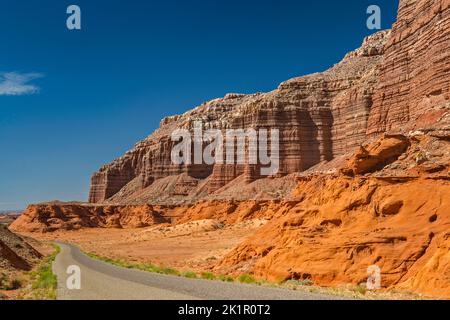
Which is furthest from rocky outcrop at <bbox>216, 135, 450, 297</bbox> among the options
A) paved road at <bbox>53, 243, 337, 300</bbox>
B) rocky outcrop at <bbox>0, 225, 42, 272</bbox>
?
rocky outcrop at <bbox>0, 225, 42, 272</bbox>

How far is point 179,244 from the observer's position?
56875 mm

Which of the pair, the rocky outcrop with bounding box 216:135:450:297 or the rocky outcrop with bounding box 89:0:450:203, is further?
the rocky outcrop with bounding box 89:0:450:203

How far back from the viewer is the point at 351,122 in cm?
8244

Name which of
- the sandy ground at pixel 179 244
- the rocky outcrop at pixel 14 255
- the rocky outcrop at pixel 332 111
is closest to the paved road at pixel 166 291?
the rocky outcrop at pixel 14 255

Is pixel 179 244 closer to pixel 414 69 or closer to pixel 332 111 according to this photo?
pixel 414 69

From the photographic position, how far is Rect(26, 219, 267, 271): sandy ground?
41.1 meters

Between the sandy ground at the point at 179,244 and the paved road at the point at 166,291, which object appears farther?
the sandy ground at the point at 179,244

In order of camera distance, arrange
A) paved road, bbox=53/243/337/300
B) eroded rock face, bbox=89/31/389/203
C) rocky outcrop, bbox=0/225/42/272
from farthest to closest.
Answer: eroded rock face, bbox=89/31/389/203
rocky outcrop, bbox=0/225/42/272
paved road, bbox=53/243/337/300

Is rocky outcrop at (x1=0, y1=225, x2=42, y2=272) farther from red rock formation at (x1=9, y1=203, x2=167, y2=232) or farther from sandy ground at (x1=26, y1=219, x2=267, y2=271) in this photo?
red rock formation at (x1=9, y1=203, x2=167, y2=232)

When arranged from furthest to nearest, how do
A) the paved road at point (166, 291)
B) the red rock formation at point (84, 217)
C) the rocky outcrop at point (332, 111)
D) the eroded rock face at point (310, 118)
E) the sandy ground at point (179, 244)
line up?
the red rock formation at point (84, 217) → the eroded rock face at point (310, 118) → the rocky outcrop at point (332, 111) → the sandy ground at point (179, 244) → the paved road at point (166, 291)

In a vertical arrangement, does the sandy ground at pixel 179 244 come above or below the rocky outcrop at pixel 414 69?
below

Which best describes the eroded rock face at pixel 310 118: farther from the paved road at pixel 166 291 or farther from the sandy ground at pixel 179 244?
the paved road at pixel 166 291

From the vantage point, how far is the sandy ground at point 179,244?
41094mm
